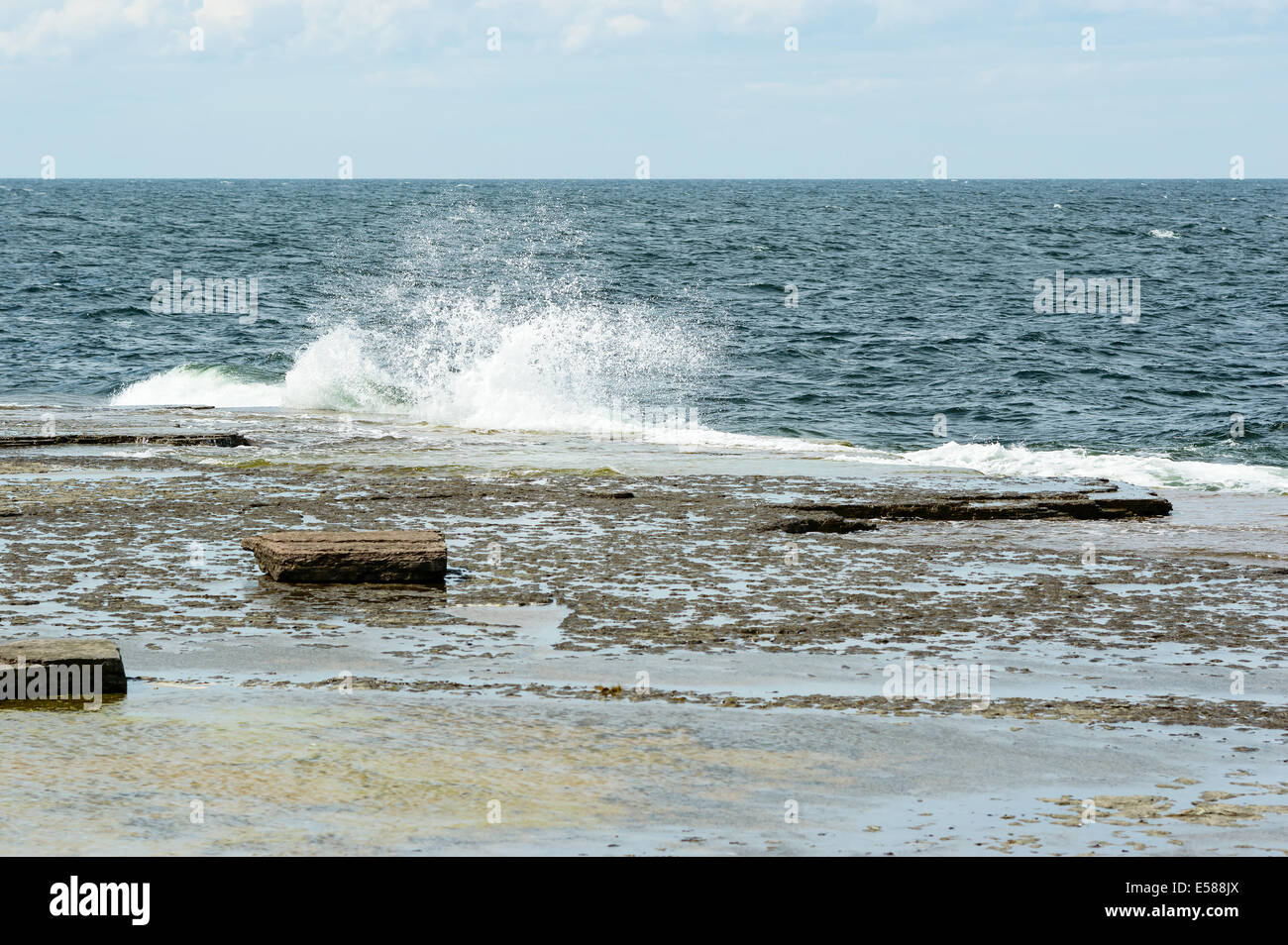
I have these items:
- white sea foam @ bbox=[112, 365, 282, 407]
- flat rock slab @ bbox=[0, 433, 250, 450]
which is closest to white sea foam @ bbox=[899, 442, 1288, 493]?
flat rock slab @ bbox=[0, 433, 250, 450]

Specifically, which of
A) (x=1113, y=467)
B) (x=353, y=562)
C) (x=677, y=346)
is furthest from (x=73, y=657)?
(x=677, y=346)

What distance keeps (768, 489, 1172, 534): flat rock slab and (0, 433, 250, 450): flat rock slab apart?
319 inches

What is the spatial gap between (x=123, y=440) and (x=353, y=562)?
9.29 metres

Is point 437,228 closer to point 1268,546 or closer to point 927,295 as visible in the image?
point 927,295

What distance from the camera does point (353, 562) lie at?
1101 cm

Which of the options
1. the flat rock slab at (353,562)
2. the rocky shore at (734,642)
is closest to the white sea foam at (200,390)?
the rocky shore at (734,642)

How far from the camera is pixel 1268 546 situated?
1341cm

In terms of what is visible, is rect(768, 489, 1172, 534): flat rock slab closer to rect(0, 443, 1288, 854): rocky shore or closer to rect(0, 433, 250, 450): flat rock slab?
rect(0, 443, 1288, 854): rocky shore

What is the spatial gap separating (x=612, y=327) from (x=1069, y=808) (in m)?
29.6

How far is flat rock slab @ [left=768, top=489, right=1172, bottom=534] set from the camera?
13977mm

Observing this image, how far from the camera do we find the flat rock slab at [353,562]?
11.0 meters

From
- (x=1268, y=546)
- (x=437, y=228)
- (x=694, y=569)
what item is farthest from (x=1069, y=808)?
(x=437, y=228)

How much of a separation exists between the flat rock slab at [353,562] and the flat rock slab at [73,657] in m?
2.91

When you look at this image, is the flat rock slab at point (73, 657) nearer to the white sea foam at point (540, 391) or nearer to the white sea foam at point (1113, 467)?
the white sea foam at point (1113, 467)
